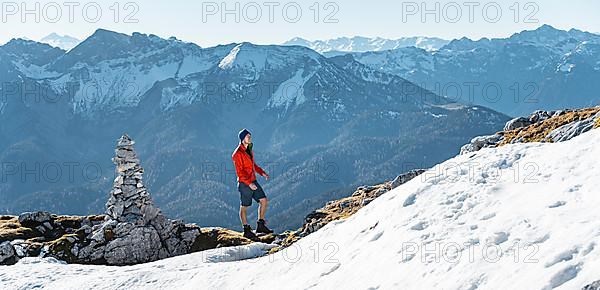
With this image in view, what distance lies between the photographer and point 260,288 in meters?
16.8

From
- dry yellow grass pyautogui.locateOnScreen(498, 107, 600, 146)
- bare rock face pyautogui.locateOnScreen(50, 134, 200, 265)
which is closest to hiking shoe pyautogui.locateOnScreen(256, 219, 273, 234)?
bare rock face pyautogui.locateOnScreen(50, 134, 200, 265)

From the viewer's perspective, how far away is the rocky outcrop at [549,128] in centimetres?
1814

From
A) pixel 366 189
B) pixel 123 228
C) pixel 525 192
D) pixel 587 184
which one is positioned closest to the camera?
pixel 587 184

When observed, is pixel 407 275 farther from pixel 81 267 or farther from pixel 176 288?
pixel 81 267

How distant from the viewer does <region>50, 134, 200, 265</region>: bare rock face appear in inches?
1361

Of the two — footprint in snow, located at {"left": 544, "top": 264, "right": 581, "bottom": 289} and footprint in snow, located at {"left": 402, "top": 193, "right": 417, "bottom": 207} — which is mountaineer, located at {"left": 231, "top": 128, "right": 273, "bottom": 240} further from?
footprint in snow, located at {"left": 544, "top": 264, "right": 581, "bottom": 289}

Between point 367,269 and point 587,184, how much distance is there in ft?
17.6

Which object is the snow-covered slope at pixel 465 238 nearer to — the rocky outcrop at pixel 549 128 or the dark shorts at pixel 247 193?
the rocky outcrop at pixel 549 128

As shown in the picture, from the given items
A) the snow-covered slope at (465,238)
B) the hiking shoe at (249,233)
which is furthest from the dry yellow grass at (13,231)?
the snow-covered slope at (465,238)

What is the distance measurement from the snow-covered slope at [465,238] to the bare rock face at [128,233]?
530 inches

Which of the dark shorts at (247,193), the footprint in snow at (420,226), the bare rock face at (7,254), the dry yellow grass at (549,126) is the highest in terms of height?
the dry yellow grass at (549,126)

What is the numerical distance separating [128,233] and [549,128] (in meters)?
24.6

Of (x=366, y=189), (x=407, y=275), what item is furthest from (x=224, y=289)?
(x=366, y=189)

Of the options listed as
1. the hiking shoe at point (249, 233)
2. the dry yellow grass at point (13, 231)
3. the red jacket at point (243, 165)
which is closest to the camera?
the red jacket at point (243, 165)
